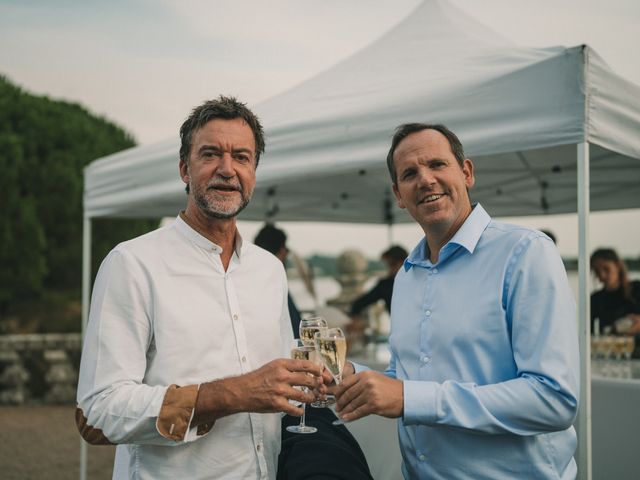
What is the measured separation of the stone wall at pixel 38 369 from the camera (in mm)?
9352

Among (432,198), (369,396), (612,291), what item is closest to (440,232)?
(432,198)

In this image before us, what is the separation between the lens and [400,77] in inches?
143

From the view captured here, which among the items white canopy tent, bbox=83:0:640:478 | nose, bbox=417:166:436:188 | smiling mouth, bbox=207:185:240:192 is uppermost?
white canopy tent, bbox=83:0:640:478

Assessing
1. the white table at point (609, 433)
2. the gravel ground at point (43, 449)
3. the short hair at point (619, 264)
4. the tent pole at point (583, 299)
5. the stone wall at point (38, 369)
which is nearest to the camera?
the tent pole at point (583, 299)

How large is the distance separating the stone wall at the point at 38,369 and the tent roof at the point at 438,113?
192 inches

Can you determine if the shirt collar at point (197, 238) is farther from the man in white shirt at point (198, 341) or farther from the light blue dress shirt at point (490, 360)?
the light blue dress shirt at point (490, 360)

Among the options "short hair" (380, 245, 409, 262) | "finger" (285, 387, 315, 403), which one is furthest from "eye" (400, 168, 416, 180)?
"short hair" (380, 245, 409, 262)

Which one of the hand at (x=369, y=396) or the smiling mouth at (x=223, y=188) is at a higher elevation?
the smiling mouth at (x=223, y=188)

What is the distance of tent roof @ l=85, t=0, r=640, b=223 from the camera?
2598 mm

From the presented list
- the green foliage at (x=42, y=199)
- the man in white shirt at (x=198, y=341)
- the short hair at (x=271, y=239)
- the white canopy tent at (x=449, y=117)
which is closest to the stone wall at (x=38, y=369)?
the green foliage at (x=42, y=199)

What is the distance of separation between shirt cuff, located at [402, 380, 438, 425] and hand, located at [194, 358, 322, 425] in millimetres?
276

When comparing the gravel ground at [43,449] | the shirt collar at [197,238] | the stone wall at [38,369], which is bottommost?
the gravel ground at [43,449]

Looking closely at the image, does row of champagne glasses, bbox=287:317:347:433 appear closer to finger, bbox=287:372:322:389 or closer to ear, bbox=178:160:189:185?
finger, bbox=287:372:322:389

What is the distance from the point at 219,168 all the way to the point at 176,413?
0.71m
